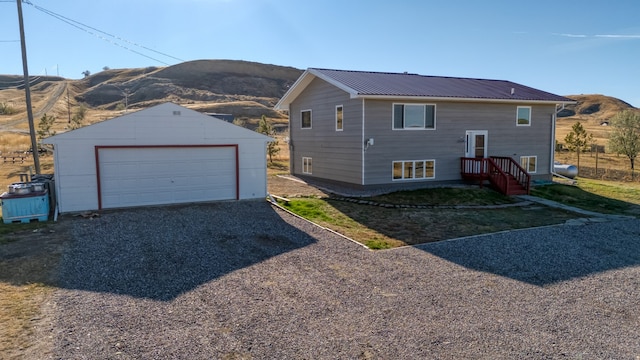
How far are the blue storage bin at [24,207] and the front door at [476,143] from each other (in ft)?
53.1

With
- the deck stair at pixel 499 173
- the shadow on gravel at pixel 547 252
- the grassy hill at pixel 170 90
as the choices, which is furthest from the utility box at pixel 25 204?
the grassy hill at pixel 170 90

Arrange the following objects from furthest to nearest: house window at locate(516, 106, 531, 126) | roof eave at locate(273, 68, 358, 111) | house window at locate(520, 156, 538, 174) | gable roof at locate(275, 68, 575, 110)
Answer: house window at locate(520, 156, 538, 174)
house window at locate(516, 106, 531, 126)
gable roof at locate(275, 68, 575, 110)
roof eave at locate(273, 68, 358, 111)

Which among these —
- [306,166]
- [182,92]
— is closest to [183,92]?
[182,92]

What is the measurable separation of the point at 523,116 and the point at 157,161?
55.3ft

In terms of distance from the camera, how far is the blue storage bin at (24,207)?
11508mm

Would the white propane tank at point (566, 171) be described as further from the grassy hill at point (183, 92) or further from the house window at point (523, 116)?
the grassy hill at point (183, 92)

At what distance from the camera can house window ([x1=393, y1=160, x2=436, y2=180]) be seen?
18.0 meters

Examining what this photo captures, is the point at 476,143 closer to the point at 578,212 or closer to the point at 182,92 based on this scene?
the point at 578,212

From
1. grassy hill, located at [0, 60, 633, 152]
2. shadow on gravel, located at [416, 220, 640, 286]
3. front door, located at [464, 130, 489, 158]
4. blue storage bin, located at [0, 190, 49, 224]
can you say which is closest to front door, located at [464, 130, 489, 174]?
front door, located at [464, 130, 489, 158]

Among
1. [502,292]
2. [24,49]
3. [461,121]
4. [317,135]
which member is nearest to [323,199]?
[317,135]

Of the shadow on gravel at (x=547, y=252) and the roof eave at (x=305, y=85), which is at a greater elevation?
the roof eave at (x=305, y=85)

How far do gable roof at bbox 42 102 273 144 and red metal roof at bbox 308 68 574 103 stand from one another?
17.4ft

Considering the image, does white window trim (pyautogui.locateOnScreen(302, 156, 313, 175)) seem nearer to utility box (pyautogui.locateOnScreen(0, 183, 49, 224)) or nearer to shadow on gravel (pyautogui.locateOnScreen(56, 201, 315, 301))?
shadow on gravel (pyautogui.locateOnScreen(56, 201, 315, 301))

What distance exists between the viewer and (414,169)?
60.2 feet
